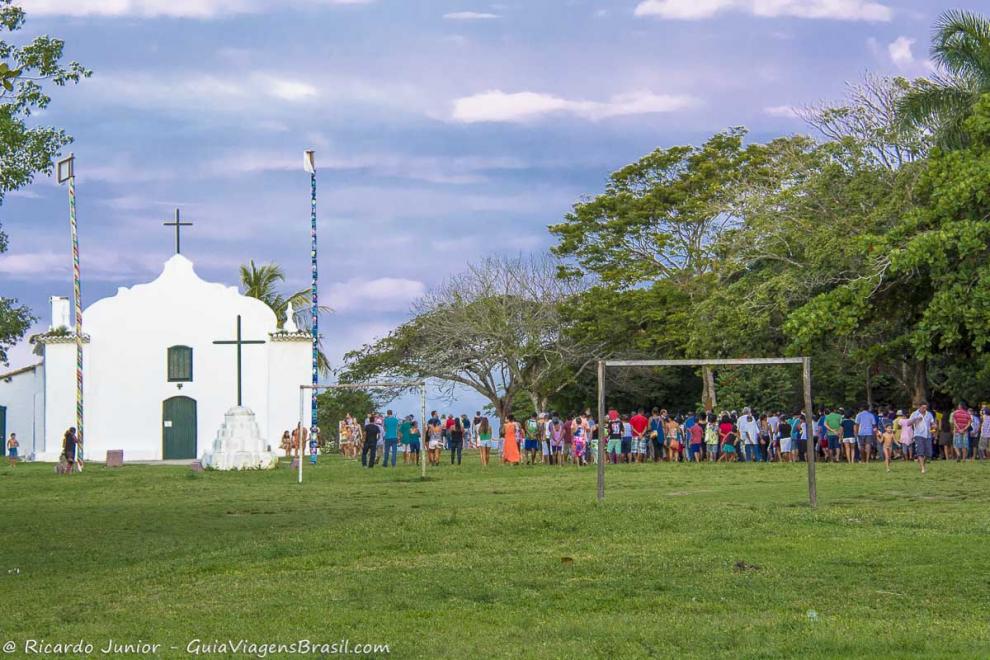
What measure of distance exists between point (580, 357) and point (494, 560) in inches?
1595

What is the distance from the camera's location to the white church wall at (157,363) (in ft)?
167

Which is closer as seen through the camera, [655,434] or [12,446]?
[655,434]

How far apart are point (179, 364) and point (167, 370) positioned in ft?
1.65

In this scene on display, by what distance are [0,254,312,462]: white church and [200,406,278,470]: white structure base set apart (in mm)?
12543

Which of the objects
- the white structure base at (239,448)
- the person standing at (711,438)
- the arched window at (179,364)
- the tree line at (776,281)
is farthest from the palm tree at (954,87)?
the arched window at (179,364)

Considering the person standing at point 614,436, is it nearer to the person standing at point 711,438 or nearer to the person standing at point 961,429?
the person standing at point 711,438

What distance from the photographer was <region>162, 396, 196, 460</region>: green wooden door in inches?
2009

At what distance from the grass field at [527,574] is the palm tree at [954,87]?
13867mm

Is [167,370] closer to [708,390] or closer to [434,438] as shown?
[434,438]

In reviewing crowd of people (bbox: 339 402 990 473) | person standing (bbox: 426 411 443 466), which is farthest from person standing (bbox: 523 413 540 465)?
person standing (bbox: 426 411 443 466)

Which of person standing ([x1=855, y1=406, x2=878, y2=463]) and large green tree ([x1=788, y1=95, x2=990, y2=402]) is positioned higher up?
large green tree ([x1=788, y1=95, x2=990, y2=402])

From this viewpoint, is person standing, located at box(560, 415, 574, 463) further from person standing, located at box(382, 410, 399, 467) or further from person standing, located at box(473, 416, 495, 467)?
person standing, located at box(382, 410, 399, 467)

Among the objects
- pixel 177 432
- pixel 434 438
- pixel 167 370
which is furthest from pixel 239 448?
pixel 167 370

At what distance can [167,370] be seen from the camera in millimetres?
51688
